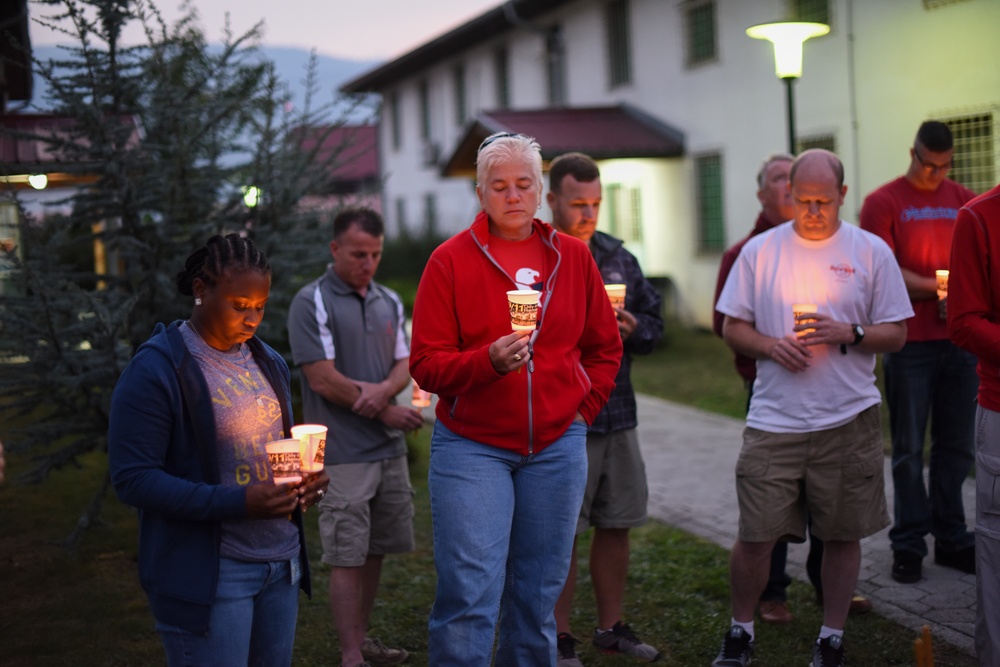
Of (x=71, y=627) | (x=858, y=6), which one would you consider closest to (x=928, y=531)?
(x=71, y=627)

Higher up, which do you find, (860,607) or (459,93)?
(459,93)

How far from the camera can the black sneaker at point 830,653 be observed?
4727 mm

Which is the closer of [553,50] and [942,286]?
[942,286]

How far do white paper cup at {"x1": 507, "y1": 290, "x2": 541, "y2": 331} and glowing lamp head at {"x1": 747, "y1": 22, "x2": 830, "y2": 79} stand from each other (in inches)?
207

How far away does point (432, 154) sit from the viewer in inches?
1286

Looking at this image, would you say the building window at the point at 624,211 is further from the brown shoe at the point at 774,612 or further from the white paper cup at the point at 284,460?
the white paper cup at the point at 284,460

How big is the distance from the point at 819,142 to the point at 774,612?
1224 cm

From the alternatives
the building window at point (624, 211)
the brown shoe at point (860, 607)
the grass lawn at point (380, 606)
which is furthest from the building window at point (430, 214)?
the brown shoe at point (860, 607)

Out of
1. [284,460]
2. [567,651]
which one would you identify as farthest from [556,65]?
[284,460]

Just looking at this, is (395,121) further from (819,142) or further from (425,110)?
(819,142)

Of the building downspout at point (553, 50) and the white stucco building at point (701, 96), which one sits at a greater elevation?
the building downspout at point (553, 50)

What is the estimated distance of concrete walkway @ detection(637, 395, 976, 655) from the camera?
5.46m

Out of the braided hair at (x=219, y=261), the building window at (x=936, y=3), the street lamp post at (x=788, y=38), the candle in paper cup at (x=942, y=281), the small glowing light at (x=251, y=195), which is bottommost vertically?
the candle in paper cup at (x=942, y=281)

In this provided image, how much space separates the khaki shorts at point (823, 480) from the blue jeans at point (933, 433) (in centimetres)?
132
